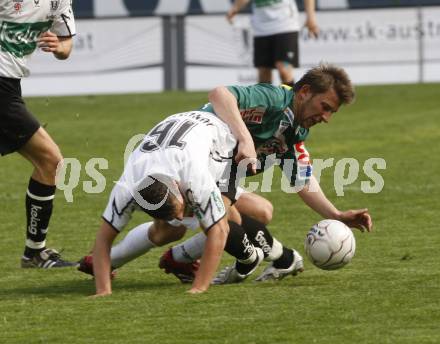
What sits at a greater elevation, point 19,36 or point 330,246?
point 19,36

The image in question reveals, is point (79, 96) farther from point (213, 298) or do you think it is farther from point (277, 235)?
point (213, 298)

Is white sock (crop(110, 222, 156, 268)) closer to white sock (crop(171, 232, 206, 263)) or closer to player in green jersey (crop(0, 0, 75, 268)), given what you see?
white sock (crop(171, 232, 206, 263))

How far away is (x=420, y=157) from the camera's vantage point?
12781 millimetres

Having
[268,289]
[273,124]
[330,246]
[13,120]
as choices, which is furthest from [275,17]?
[268,289]

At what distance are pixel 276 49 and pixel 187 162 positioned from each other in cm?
910

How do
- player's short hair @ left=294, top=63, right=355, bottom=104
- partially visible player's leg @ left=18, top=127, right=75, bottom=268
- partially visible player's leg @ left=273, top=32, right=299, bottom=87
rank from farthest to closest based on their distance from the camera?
partially visible player's leg @ left=273, top=32, right=299, bottom=87
partially visible player's leg @ left=18, top=127, right=75, bottom=268
player's short hair @ left=294, top=63, right=355, bottom=104

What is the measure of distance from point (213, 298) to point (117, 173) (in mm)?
5649

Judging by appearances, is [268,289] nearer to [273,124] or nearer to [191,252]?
[191,252]

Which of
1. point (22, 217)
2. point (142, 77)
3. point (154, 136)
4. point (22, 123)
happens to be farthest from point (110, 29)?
point (154, 136)

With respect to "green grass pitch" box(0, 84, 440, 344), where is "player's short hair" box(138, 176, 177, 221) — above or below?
above

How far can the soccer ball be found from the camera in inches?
272

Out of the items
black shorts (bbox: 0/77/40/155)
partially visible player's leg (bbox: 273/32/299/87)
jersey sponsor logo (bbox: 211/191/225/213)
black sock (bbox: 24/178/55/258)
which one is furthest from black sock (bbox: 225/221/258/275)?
partially visible player's leg (bbox: 273/32/299/87)

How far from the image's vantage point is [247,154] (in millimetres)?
6426

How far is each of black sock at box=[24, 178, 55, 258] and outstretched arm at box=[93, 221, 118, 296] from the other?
1357 mm
